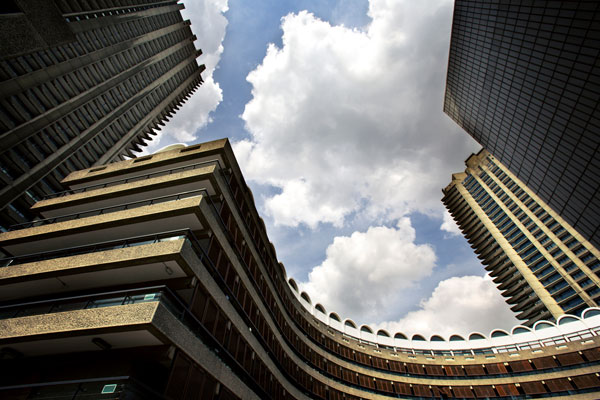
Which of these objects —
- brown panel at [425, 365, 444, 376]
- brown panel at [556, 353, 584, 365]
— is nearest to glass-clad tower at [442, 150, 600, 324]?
brown panel at [556, 353, 584, 365]

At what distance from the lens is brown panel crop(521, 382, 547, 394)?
37.2m

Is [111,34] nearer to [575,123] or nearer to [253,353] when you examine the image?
[253,353]

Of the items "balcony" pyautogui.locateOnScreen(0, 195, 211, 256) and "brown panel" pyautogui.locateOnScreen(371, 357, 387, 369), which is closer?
"balcony" pyautogui.locateOnScreen(0, 195, 211, 256)

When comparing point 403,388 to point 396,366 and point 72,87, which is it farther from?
point 72,87

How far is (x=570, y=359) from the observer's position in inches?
1494

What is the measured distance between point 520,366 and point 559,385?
13.7ft

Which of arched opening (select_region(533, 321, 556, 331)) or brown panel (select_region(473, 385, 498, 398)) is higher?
arched opening (select_region(533, 321, 556, 331))

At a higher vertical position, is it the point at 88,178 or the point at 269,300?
the point at 88,178

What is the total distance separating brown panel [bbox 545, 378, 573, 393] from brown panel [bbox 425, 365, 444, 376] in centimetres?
1248

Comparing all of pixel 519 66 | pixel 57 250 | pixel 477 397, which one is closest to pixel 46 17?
pixel 57 250

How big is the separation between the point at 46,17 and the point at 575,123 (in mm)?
39828

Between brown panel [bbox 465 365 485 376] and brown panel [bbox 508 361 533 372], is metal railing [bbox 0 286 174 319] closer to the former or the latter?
brown panel [bbox 465 365 485 376]

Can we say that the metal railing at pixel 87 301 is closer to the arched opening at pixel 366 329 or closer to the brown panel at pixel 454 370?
the arched opening at pixel 366 329

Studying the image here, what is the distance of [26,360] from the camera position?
12.4 m
